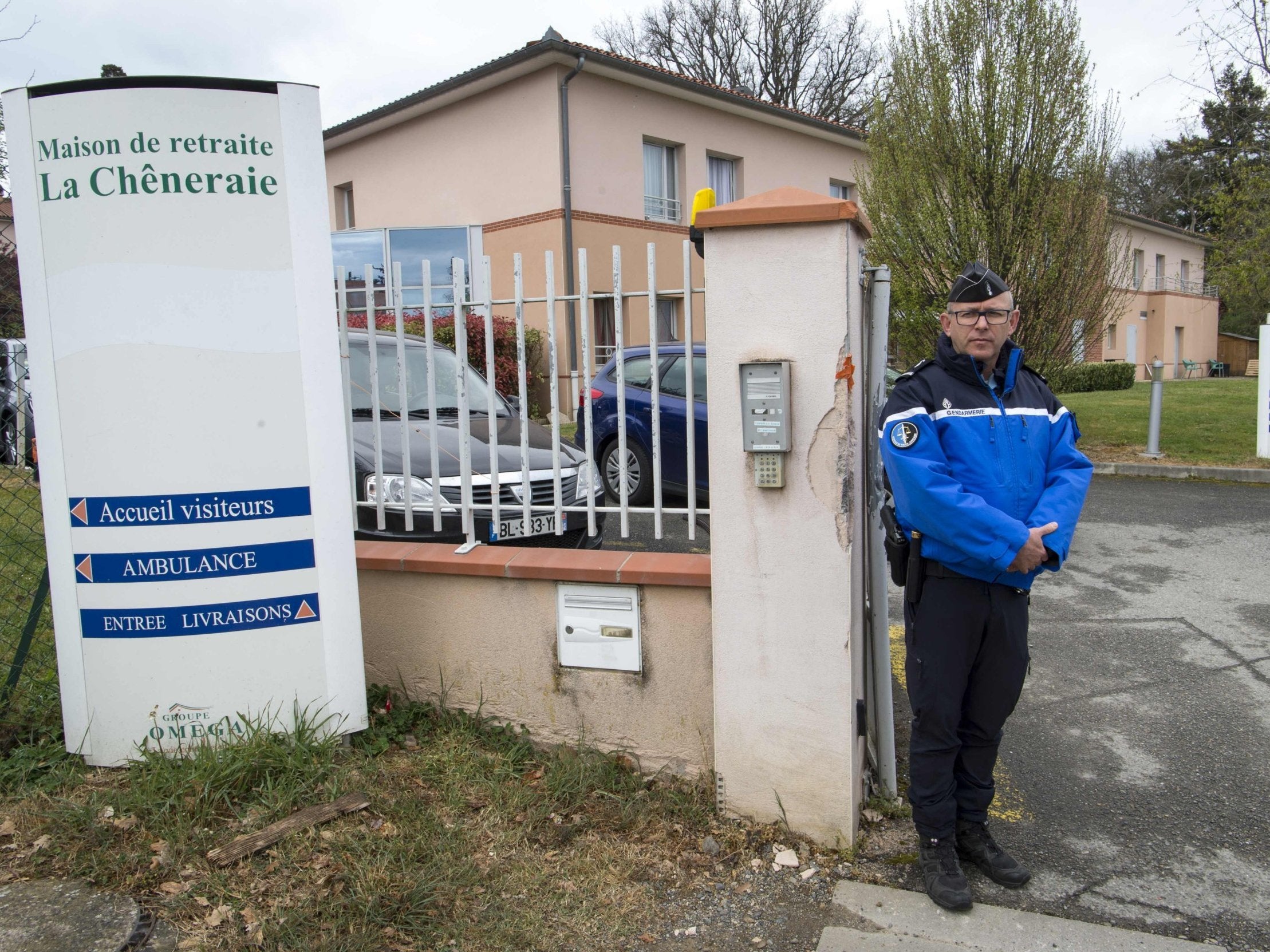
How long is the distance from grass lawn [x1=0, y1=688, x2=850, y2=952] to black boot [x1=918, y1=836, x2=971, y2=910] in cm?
55

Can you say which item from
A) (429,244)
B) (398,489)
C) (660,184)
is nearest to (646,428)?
(398,489)

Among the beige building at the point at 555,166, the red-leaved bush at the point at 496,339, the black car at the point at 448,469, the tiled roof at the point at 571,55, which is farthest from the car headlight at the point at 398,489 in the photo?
the tiled roof at the point at 571,55

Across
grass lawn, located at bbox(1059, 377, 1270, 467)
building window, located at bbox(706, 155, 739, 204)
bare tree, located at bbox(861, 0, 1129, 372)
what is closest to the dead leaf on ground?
bare tree, located at bbox(861, 0, 1129, 372)

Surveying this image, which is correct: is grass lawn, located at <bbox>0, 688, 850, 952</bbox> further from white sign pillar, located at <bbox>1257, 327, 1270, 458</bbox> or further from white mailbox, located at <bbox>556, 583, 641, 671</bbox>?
white sign pillar, located at <bbox>1257, 327, 1270, 458</bbox>

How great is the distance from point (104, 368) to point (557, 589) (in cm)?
182

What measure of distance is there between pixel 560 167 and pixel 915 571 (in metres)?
15.2

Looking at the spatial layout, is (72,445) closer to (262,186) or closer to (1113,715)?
(262,186)

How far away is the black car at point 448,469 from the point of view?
4.24 m

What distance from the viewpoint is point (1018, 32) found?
10.7m

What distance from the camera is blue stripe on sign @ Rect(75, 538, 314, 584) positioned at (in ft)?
10.8

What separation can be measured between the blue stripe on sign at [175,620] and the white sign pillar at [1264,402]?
37.9ft

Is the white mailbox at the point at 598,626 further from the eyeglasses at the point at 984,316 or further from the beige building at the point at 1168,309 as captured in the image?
the beige building at the point at 1168,309

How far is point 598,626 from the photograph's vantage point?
138 inches

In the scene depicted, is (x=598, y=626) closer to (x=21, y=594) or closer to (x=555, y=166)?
(x=21, y=594)
